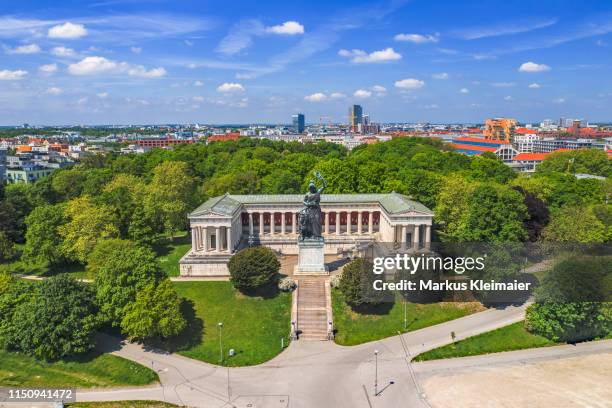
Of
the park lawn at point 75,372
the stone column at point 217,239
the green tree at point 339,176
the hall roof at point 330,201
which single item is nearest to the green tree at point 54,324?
the park lawn at point 75,372

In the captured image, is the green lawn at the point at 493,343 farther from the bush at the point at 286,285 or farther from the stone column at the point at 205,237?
the stone column at the point at 205,237

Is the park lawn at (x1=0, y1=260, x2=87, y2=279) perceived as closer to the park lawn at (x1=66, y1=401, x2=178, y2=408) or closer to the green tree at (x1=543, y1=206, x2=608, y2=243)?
the park lawn at (x1=66, y1=401, x2=178, y2=408)

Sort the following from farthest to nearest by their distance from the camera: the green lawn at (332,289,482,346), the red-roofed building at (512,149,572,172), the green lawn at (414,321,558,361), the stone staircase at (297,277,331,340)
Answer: the red-roofed building at (512,149,572,172), the stone staircase at (297,277,331,340), the green lawn at (332,289,482,346), the green lawn at (414,321,558,361)

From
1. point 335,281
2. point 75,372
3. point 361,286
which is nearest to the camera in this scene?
point 75,372

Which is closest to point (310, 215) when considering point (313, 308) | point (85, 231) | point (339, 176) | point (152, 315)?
point (313, 308)

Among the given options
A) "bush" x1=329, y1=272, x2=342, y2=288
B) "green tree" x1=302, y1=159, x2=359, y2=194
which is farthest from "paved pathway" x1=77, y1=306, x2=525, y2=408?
"green tree" x1=302, y1=159, x2=359, y2=194

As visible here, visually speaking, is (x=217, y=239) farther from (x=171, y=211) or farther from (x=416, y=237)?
(x=416, y=237)

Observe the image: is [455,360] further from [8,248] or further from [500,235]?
[8,248]

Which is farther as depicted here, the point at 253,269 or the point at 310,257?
the point at 310,257
